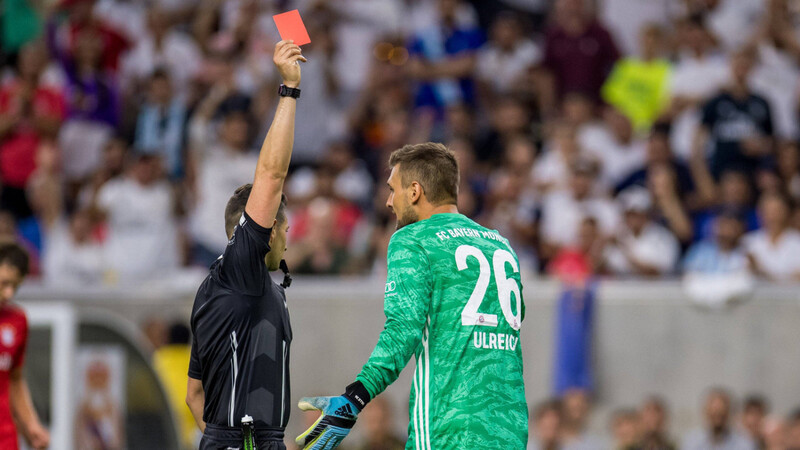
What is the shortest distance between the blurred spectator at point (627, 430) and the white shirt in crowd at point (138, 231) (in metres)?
5.52

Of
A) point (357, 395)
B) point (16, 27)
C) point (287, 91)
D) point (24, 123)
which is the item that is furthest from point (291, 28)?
point (16, 27)

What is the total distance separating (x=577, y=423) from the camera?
12.8 meters

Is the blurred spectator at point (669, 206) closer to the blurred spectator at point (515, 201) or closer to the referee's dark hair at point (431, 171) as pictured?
the blurred spectator at point (515, 201)

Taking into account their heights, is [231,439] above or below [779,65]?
below

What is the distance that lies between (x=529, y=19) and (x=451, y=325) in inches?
455

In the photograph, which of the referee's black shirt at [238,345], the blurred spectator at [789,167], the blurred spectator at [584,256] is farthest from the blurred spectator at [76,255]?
the referee's black shirt at [238,345]

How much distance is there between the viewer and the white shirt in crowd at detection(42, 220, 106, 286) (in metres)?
14.5

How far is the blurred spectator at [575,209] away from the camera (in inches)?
533

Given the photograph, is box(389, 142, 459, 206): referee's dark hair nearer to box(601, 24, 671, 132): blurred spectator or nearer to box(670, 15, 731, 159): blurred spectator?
box(670, 15, 731, 159): blurred spectator

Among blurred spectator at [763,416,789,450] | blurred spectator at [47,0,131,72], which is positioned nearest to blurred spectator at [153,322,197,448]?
blurred spectator at [47,0,131,72]

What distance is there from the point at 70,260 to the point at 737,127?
779 centimetres

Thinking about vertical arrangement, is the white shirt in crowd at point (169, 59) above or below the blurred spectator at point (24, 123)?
above

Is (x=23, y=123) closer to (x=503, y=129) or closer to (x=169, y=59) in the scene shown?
(x=169, y=59)

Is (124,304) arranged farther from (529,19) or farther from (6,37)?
(529,19)
